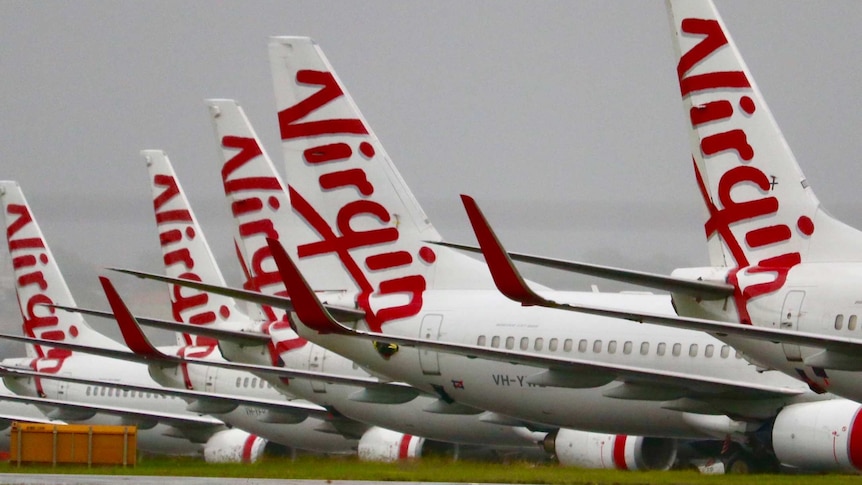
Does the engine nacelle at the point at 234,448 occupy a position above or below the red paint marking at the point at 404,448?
below

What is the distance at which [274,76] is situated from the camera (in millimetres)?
24766

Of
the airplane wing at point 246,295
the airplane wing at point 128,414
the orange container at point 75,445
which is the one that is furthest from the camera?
the airplane wing at point 128,414

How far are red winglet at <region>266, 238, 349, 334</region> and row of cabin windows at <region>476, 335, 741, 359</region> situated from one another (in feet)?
20.7

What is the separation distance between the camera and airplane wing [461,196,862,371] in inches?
549

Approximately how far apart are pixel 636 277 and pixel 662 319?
2286 mm

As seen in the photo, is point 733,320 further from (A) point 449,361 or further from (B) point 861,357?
(A) point 449,361

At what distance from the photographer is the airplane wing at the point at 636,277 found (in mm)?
15719

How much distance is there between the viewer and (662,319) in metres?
14.0

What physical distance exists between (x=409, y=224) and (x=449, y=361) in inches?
100

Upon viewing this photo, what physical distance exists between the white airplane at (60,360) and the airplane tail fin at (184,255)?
221cm

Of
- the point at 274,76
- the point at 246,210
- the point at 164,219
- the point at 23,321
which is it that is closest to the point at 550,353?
the point at 274,76

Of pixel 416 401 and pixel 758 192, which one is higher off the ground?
pixel 758 192

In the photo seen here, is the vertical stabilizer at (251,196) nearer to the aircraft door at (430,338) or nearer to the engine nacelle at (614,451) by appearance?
the aircraft door at (430,338)

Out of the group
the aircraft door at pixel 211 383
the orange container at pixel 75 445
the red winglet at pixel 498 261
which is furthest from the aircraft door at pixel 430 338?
the aircraft door at pixel 211 383
